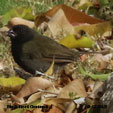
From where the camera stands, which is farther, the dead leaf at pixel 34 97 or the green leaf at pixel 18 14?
the green leaf at pixel 18 14

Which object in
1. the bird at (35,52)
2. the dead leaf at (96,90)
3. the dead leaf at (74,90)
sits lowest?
the bird at (35,52)

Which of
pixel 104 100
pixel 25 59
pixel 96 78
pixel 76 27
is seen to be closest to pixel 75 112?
pixel 104 100

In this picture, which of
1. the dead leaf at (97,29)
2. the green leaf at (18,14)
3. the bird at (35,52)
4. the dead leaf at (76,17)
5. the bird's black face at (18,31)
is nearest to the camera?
the bird at (35,52)

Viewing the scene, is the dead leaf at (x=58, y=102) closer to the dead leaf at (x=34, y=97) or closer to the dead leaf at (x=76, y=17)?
the dead leaf at (x=34, y=97)

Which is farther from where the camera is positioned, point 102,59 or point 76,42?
point 76,42

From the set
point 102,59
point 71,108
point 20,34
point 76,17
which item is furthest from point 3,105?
point 76,17

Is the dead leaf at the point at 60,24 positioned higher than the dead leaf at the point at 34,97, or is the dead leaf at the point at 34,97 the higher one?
the dead leaf at the point at 60,24

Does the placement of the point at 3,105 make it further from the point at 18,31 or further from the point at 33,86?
the point at 18,31

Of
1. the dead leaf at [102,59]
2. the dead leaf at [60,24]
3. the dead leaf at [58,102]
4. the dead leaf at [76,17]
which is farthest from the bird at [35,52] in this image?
the dead leaf at [58,102]
